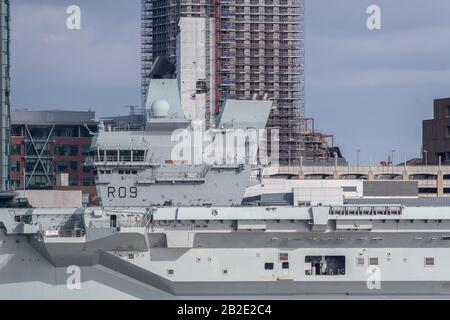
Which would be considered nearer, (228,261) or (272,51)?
(228,261)

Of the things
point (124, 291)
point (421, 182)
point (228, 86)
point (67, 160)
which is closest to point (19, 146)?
point (67, 160)

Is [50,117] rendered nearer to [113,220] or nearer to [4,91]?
[4,91]

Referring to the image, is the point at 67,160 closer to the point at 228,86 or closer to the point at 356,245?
the point at 228,86

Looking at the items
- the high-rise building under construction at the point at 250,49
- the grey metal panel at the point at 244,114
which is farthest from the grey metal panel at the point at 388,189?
the high-rise building under construction at the point at 250,49

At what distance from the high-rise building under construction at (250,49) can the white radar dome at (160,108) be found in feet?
93.6

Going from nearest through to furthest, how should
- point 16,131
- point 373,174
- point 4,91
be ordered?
point 4,91 < point 373,174 < point 16,131

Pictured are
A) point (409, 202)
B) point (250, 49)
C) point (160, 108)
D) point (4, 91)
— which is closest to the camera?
point (160, 108)

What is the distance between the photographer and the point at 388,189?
4562 cm

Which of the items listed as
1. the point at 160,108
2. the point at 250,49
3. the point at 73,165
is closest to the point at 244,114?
the point at 160,108

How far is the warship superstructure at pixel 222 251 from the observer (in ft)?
114

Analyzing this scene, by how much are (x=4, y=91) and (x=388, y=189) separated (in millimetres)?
21659

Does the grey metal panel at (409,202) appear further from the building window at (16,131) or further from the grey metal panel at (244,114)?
the building window at (16,131)

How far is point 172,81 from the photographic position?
38.6 metres

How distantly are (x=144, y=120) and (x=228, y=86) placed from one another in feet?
102
